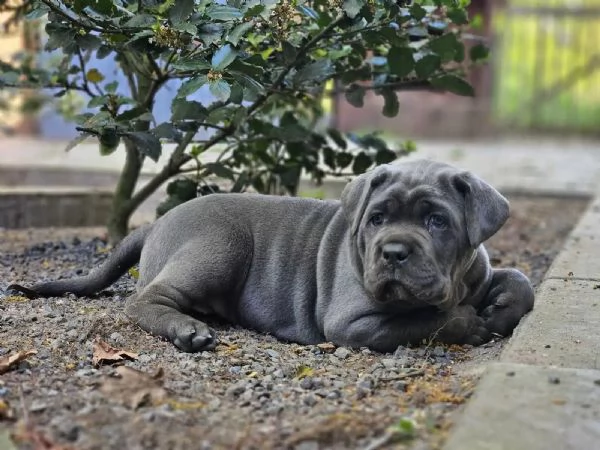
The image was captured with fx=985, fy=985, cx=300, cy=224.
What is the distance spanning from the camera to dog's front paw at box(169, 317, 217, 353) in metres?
4.21

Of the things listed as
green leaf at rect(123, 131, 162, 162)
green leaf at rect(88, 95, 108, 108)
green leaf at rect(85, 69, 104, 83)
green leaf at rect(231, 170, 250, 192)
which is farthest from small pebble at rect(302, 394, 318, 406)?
green leaf at rect(85, 69, 104, 83)

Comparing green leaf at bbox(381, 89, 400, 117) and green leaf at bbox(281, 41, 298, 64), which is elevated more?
green leaf at bbox(281, 41, 298, 64)

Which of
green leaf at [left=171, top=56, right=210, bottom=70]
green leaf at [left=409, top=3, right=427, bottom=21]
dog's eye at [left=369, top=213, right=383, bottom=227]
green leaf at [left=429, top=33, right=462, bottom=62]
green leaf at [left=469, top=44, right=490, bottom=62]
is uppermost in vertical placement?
green leaf at [left=409, top=3, right=427, bottom=21]

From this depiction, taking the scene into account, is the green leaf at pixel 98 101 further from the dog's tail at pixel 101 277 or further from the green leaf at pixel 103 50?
the dog's tail at pixel 101 277

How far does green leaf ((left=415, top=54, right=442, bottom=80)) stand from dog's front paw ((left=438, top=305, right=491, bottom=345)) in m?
1.67

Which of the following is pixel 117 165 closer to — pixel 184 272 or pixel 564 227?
pixel 564 227

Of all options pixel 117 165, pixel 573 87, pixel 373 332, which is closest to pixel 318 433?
pixel 373 332

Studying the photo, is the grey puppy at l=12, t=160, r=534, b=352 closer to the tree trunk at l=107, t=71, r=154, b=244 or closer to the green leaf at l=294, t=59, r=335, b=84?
the green leaf at l=294, t=59, r=335, b=84

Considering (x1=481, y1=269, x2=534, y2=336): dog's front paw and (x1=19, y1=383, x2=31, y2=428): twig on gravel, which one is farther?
(x1=481, y1=269, x2=534, y2=336): dog's front paw

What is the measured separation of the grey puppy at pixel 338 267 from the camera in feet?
13.9

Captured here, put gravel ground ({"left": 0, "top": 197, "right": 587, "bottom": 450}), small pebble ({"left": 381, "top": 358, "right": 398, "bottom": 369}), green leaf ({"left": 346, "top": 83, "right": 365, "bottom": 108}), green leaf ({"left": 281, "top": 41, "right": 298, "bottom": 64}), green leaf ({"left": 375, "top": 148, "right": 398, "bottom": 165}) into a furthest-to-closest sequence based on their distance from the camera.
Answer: green leaf ({"left": 375, "top": 148, "right": 398, "bottom": 165})
green leaf ({"left": 346, "top": 83, "right": 365, "bottom": 108})
green leaf ({"left": 281, "top": 41, "right": 298, "bottom": 64})
small pebble ({"left": 381, "top": 358, "right": 398, "bottom": 369})
gravel ground ({"left": 0, "top": 197, "right": 587, "bottom": 450})

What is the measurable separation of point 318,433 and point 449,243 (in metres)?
1.44

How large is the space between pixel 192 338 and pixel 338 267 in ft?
2.78

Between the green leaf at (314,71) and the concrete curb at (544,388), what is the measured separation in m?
1.62
